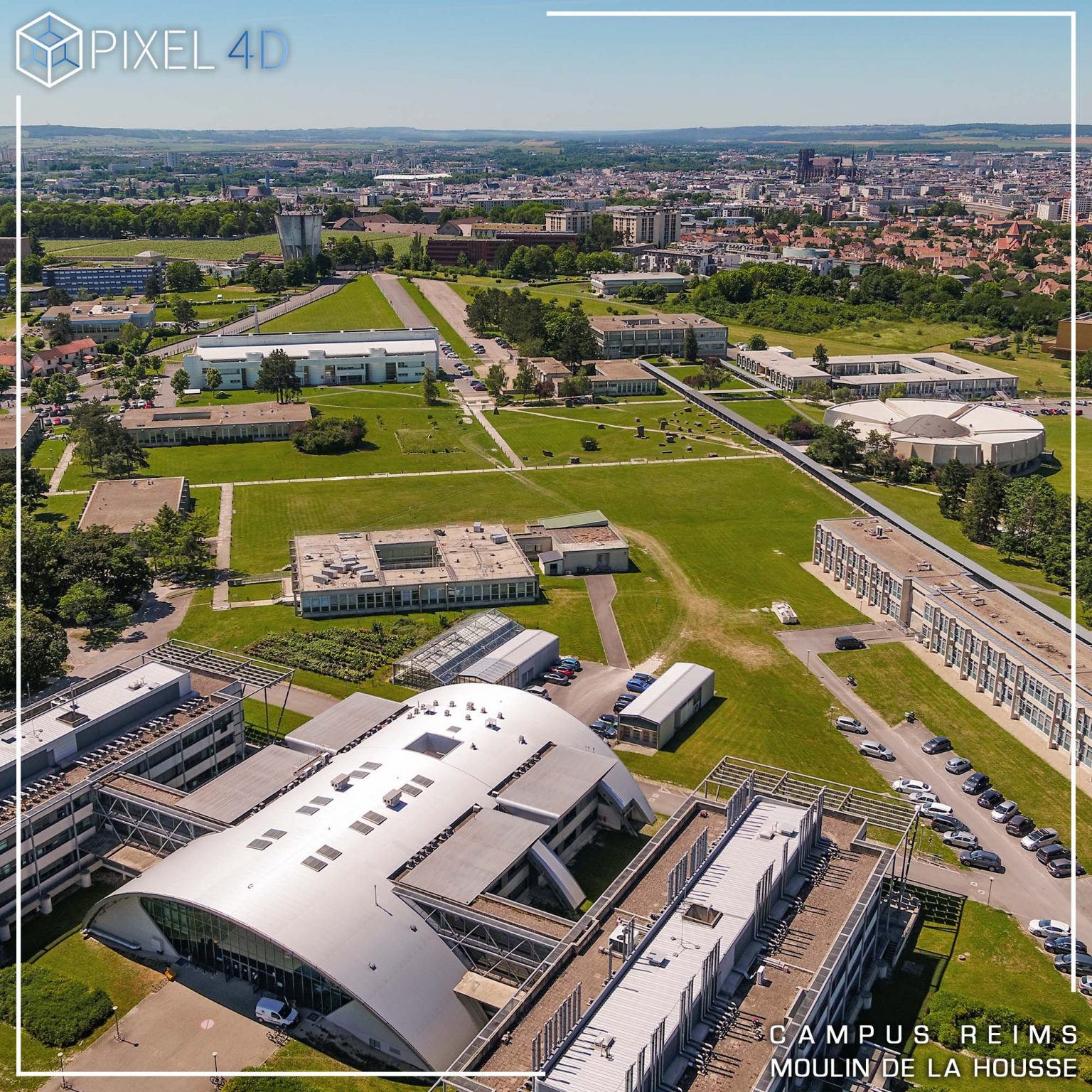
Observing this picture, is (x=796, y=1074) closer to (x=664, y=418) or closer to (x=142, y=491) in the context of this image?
(x=142, y=491)

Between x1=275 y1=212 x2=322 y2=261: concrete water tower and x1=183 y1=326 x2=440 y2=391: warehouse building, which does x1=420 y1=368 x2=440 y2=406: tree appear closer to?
x1=183 y1=326 x2=440 y2=391: warehouse building

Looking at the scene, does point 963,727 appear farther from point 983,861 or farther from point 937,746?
point 983,861

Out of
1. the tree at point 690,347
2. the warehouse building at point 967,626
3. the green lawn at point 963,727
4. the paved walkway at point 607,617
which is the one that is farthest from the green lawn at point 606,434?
the green lawn at point 963,727

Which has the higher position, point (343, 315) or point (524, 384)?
point (343, 315)

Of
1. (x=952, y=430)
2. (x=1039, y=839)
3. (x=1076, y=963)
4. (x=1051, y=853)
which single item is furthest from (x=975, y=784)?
(x=952, y=430)

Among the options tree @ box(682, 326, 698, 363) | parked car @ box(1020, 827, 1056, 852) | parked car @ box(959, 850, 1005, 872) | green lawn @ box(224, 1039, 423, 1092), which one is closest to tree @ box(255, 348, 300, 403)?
tree @ box(682, 326, 698, 363)

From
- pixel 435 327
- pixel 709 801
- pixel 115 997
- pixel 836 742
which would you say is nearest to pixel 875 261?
pixel 435 327
